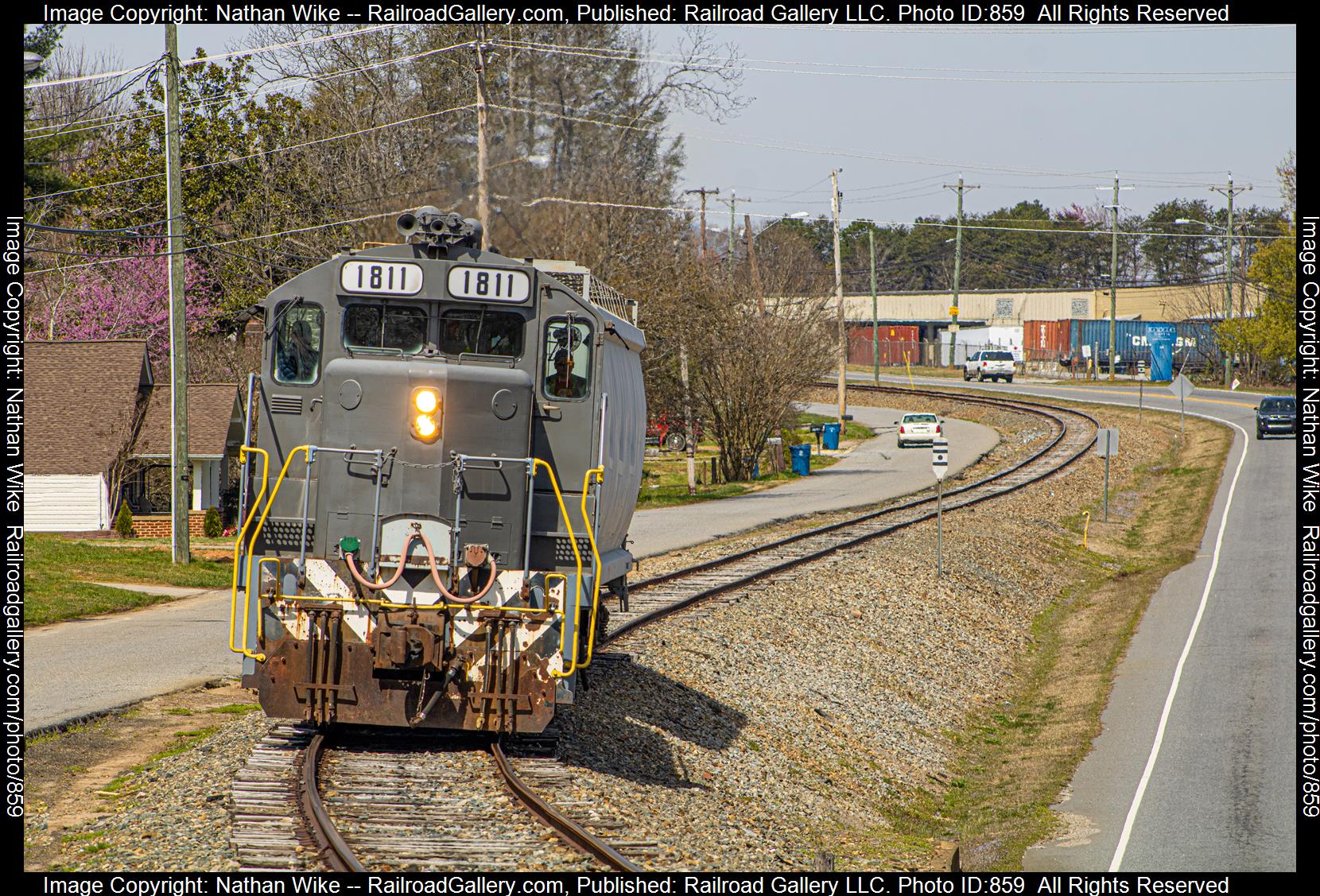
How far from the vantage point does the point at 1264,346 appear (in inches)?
2677

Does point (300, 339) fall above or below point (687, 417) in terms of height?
above

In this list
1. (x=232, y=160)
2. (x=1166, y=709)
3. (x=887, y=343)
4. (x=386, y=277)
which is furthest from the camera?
(x=887, y=343)

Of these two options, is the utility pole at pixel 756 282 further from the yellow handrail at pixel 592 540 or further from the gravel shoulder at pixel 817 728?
the yellow handrail at pixel 592 540

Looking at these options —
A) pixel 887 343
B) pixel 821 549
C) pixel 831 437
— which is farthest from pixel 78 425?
pixel 887 343

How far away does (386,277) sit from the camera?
11531mm

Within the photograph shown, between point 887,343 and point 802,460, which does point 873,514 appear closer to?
point 802,460

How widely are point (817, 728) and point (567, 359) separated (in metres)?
8.20

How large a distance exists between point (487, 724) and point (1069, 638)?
1993 centimetres

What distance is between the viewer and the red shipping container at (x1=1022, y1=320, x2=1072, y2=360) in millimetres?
90812

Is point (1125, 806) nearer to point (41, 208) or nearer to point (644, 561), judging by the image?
point (644, 561)

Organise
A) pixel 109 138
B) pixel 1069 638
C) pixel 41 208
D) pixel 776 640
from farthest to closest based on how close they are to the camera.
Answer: pixel 109 138 → pixel 41 208 → pixel 1069 638 → pixel 776 640

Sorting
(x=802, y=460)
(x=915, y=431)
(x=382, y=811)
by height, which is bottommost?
(x=382, y=811)

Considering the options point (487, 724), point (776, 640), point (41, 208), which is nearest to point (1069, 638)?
point (776, 640)

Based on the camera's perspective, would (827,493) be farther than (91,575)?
Yes
